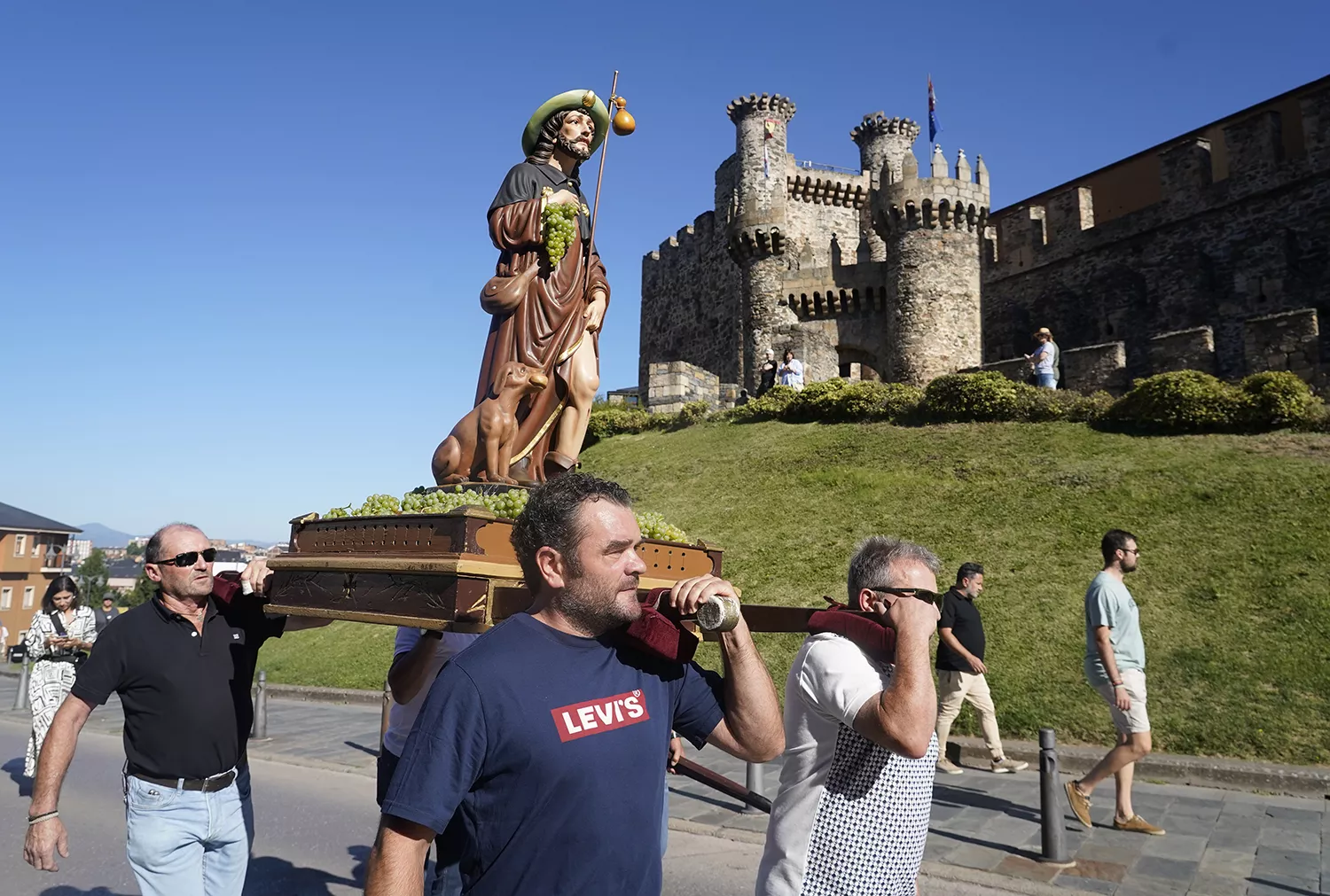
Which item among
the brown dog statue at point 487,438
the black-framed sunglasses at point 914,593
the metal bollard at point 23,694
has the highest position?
the brown dog statue at point 487,438

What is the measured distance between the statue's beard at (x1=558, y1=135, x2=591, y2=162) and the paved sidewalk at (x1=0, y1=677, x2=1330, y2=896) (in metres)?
5.00

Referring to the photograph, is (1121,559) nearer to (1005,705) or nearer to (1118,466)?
(1005,705)

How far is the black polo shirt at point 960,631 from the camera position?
27.9 feet

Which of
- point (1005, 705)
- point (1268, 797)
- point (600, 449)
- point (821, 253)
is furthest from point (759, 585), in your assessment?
point (821, 253)

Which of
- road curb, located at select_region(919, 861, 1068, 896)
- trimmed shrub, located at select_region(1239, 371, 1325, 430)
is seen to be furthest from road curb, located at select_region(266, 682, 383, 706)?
trimmed shrub, located at select_region(1239, 371, 1325, 430)

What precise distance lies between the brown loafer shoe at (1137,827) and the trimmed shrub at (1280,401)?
41.0 ft

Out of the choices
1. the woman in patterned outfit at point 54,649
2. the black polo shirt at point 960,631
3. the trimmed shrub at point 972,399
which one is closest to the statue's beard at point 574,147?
the black polo shirt at point 960,631

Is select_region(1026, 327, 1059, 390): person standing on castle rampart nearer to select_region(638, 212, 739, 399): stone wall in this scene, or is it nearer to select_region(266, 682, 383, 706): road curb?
select_region(266, 682, 383, 706): road curb

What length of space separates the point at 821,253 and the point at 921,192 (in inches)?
436

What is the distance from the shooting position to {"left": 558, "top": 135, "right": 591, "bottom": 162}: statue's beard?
539cm

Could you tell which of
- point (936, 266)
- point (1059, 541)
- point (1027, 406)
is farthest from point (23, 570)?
point (1059, 541)

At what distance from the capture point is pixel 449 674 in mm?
2121

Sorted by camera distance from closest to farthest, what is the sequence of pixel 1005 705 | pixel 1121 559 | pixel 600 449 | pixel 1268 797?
pixel 1121 559
pixel 1268 797
pixel 1005 705
pixel 600 449

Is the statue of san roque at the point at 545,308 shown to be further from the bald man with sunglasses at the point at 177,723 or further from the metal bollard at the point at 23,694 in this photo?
the metal bollard at the point at 23,694
